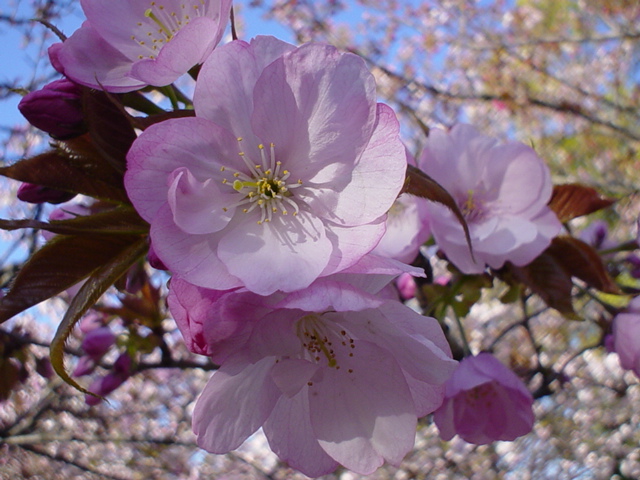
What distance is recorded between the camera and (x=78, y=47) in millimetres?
839

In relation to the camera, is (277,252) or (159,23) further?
(159,23)

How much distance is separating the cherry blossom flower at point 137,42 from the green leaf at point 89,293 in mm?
247

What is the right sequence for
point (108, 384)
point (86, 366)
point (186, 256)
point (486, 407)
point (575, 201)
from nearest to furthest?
point (186, 256), point (486, 407), point (575, 201), point (108, 384), point (86, 366)

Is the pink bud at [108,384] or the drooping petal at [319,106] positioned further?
the pink bud at [108,384]

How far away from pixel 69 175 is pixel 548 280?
3.13 ft

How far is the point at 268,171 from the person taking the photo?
822 mm

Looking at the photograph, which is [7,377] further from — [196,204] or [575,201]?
[575,201]

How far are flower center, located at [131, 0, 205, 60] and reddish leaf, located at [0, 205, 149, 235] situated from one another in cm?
30

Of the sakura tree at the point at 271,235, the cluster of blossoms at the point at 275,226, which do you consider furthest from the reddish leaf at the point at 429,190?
the cluster of blossoms at the point at 275,226

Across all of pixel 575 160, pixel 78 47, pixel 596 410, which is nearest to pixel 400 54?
pixel 575 160

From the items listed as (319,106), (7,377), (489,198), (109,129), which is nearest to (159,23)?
(109,129)

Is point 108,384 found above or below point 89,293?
above

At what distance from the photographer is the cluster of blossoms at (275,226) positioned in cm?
66

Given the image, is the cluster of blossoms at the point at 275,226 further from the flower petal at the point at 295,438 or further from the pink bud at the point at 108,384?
the pink bud at the point at 108,384
